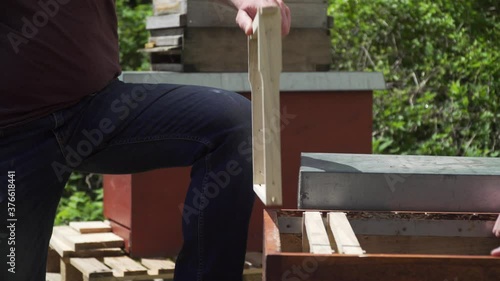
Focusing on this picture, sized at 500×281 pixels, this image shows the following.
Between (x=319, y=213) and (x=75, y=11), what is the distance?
93 cm

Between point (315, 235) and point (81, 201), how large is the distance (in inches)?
173

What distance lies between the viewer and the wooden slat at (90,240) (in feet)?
13.5

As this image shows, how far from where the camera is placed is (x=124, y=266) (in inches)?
152

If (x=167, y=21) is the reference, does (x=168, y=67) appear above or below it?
below

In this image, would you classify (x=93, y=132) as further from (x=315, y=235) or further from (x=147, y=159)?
(x=315, y=235)

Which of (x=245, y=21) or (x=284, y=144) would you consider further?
(x=284, y=144)

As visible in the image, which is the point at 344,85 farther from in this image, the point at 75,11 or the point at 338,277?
the point at 338,277

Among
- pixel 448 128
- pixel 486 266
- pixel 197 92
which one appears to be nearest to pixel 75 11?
pixel 197 92

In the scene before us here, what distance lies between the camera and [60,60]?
267cm

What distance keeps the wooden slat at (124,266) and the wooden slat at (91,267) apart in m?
0.04
